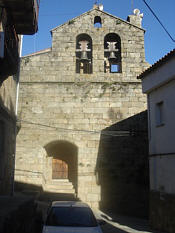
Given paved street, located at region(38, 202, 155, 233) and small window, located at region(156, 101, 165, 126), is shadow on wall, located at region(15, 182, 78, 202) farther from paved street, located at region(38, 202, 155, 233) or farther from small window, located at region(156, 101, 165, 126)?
small window, located at region(156, 101, 165, 126)

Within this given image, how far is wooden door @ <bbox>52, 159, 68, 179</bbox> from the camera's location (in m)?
12.4

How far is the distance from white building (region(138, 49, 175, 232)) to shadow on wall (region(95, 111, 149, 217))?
2.37 m

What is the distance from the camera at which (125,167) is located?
11.2m

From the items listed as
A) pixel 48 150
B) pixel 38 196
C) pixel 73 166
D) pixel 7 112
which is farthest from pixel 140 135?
pixel 7 112

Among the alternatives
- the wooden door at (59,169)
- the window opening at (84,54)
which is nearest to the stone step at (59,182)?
the wooden door at (59,169)

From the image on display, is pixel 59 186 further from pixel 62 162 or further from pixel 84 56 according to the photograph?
pixel 84 56

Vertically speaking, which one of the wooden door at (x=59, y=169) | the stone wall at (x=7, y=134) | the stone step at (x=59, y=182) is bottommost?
the stone step at (x=59, y=182)

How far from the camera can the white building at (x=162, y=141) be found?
25.4 feet

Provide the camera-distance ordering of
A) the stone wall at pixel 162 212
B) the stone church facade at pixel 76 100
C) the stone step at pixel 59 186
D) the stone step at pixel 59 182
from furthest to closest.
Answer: the stone step at pixel 59 182 → the stone step at pixel 59 186 → the stone church facade at pixel 76 100 → the stone wall at pixel 162 212

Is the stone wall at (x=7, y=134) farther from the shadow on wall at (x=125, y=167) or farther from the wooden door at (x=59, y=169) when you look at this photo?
the shadow on wall at (x=125, y=167)

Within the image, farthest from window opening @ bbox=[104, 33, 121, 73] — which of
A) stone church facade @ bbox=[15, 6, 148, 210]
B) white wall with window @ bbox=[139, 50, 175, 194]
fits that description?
white wall with window @ bbox=[139, 50, 175, 194]

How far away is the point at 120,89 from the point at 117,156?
3.07m

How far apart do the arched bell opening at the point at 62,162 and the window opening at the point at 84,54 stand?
399cm

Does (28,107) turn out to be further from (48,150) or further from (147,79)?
(147,79)
